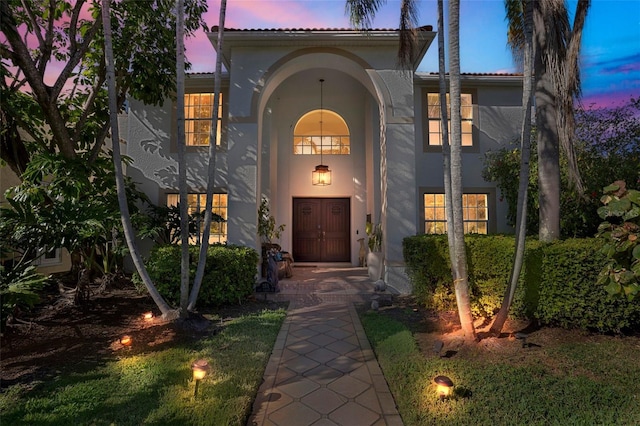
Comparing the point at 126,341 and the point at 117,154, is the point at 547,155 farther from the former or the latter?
the point at 126,341

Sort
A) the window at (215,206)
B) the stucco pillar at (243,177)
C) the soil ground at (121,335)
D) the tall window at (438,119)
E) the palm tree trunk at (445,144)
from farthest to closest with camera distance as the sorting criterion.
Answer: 1. the tall window at (438,119)
2. the window at (215,206)
3. the stucco pillar at (243,177)
4. the palm tree trunk at (445,144)
5. the soil ground at (121,335)

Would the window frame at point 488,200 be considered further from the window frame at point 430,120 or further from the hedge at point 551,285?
the hedge at point 551,285

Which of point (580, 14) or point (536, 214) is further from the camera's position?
point (536, 214)

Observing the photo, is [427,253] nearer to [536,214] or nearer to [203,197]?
[536,214]

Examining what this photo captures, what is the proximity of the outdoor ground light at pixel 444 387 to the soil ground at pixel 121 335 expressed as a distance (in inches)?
40.3

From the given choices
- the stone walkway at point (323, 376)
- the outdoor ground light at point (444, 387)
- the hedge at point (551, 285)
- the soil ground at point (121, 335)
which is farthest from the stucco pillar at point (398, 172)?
the outdoor ground light at point (444, 387)

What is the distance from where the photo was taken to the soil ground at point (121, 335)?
12.7 feet

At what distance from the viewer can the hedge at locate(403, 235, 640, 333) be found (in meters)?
4.25

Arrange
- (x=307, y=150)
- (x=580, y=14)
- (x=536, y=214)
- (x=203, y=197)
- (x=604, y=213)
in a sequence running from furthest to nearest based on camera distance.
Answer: (x=307, y=150) < (x=203, y=197) < (x=536, y=214) < (x=580, y=14) < (x=604, y=213)

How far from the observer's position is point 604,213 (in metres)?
3.45

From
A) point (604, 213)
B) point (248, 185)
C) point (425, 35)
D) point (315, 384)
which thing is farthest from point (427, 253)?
point (425, 35)

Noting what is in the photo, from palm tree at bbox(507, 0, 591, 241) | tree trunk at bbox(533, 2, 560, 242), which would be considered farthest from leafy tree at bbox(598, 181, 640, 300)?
tree trunk at bbox(533, 2, 560, 242)

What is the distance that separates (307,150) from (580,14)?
794 cm

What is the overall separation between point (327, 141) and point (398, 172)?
424 cm
